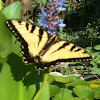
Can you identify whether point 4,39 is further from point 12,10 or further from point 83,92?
point 83,92

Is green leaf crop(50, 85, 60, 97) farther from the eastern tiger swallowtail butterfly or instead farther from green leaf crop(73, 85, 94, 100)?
the eastern tiger swallowtail butterfly

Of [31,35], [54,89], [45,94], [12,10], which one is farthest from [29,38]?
[54,89]

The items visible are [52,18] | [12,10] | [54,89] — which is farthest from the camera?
[54,89]

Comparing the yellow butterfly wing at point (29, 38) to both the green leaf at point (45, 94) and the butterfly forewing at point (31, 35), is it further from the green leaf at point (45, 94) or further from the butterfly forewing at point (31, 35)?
the green leaf at point (45, 94)

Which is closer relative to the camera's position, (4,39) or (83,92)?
(4,39)

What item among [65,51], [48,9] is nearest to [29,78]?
[65,51]

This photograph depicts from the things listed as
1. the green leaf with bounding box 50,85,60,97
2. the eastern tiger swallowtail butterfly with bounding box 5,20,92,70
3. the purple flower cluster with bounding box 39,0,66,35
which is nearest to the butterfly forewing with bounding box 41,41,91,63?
the eastern tiger swallowtail butterfly with bounding box 5,20,92,70
